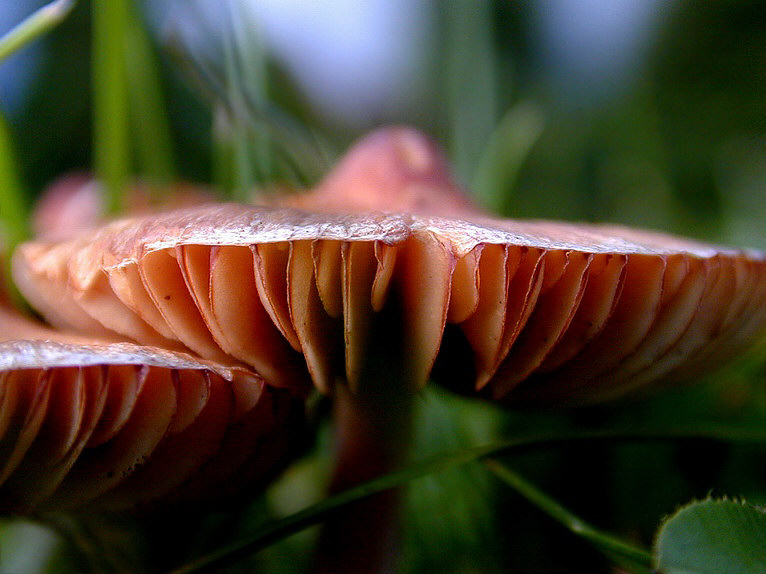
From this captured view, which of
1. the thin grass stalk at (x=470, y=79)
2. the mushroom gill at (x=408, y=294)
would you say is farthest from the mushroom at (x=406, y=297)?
the thin grass stalk at (x=470, y=79)

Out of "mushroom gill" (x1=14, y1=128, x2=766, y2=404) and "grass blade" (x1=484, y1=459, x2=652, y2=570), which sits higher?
"mushroom gill" (x1=14, y1=128, x2=766, y2=404)

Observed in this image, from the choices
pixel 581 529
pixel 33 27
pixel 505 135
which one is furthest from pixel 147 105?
pixel 581 529

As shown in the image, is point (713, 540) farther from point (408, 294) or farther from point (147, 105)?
point (147, 105)

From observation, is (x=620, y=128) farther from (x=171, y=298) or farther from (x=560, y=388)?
(x=171, y=298)

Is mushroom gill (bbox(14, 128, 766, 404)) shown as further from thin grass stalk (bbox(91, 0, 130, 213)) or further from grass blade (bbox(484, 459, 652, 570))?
thin grass stalk (bbox(91, 0, 130, 213))

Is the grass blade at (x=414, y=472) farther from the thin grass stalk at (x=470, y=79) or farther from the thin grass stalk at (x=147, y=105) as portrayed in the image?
the thin grass stalk at (x=470, y=79)

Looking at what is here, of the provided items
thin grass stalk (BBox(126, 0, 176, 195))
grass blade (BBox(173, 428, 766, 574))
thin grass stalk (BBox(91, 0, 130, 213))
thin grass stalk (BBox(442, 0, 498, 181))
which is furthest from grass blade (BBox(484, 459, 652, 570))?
thin grass stalk (BBox(442, 0, 498, 181))
